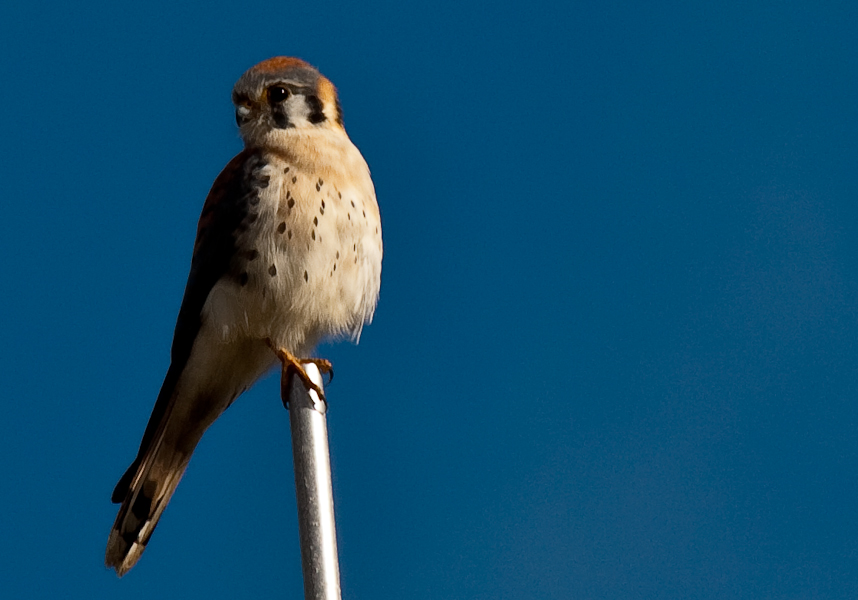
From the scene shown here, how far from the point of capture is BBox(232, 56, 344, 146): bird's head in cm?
425

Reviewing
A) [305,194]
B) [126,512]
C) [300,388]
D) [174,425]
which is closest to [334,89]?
[305,194]

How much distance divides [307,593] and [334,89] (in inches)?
105

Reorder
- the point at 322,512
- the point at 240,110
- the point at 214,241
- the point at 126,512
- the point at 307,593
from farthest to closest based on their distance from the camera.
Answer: the point at 240,110, the point at 214,241, the point at 126,512, the point at 322,512, the point at 307,593

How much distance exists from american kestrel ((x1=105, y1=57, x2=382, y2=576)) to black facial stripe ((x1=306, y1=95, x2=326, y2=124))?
140mm

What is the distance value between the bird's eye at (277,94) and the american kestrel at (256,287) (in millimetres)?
161

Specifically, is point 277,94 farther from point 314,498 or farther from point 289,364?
point 314,498

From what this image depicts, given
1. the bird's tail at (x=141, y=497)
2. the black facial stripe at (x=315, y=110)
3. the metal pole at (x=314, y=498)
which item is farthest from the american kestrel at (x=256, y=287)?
the metal pole at (x=314, y=498)

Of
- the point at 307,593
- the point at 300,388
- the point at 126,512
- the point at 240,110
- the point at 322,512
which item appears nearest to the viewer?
the point at 307,593

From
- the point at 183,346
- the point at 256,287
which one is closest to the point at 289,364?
the point at 256,287

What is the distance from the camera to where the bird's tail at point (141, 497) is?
3.58m

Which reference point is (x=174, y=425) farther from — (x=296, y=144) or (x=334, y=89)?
(x=334, y=89)

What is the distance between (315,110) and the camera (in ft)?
14.3

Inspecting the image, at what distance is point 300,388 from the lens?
265cm

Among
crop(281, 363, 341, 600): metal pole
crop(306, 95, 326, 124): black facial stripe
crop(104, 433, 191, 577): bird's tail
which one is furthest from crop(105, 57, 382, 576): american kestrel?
crop(281, 363, 341, 600): metal pole
